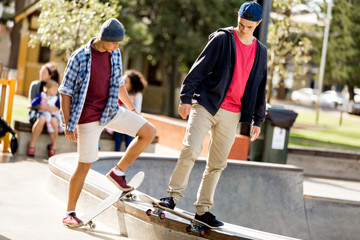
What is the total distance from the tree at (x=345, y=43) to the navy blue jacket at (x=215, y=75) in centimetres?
3202

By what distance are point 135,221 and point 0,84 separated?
5.65 metres

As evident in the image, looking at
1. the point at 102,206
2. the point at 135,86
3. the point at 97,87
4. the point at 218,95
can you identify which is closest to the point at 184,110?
the point at 218,95

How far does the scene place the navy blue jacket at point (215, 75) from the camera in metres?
5.00

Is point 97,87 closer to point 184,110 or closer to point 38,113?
point 184,110

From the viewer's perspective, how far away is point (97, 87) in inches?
207

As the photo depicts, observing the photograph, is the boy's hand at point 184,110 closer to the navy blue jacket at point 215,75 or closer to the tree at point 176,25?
the navy blue jacket at point 215,75

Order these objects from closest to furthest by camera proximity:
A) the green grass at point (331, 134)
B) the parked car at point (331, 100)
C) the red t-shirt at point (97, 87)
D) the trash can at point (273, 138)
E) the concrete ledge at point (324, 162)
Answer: the red t-shirt at point (97, 87), the trash can at point (273, 138), the concrete ledge at point (324, 162), the green grass at point (331, 134), the parked car at point (331, 100)

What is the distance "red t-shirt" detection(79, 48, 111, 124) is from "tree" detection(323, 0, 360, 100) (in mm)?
32272

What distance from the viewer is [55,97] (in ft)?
32.2

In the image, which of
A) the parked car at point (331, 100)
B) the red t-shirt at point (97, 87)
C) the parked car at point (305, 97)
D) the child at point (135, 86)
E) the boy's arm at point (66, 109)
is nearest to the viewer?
the boy's arm at point (66, 109)

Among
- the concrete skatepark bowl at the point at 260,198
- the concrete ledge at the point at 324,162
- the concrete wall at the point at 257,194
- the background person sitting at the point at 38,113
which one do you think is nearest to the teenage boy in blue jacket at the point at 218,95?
the concrete skatepark bowl at the point at 260,198

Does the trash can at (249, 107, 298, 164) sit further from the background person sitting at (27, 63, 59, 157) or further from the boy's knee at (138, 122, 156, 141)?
the boy's knee at (138, 122, 156, 141)

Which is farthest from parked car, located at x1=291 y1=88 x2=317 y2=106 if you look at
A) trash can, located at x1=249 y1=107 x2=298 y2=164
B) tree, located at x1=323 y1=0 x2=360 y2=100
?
trash can, located at x1=249 y1=107 x2=298 y2=164

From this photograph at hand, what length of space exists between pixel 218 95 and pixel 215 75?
0.66 ft
